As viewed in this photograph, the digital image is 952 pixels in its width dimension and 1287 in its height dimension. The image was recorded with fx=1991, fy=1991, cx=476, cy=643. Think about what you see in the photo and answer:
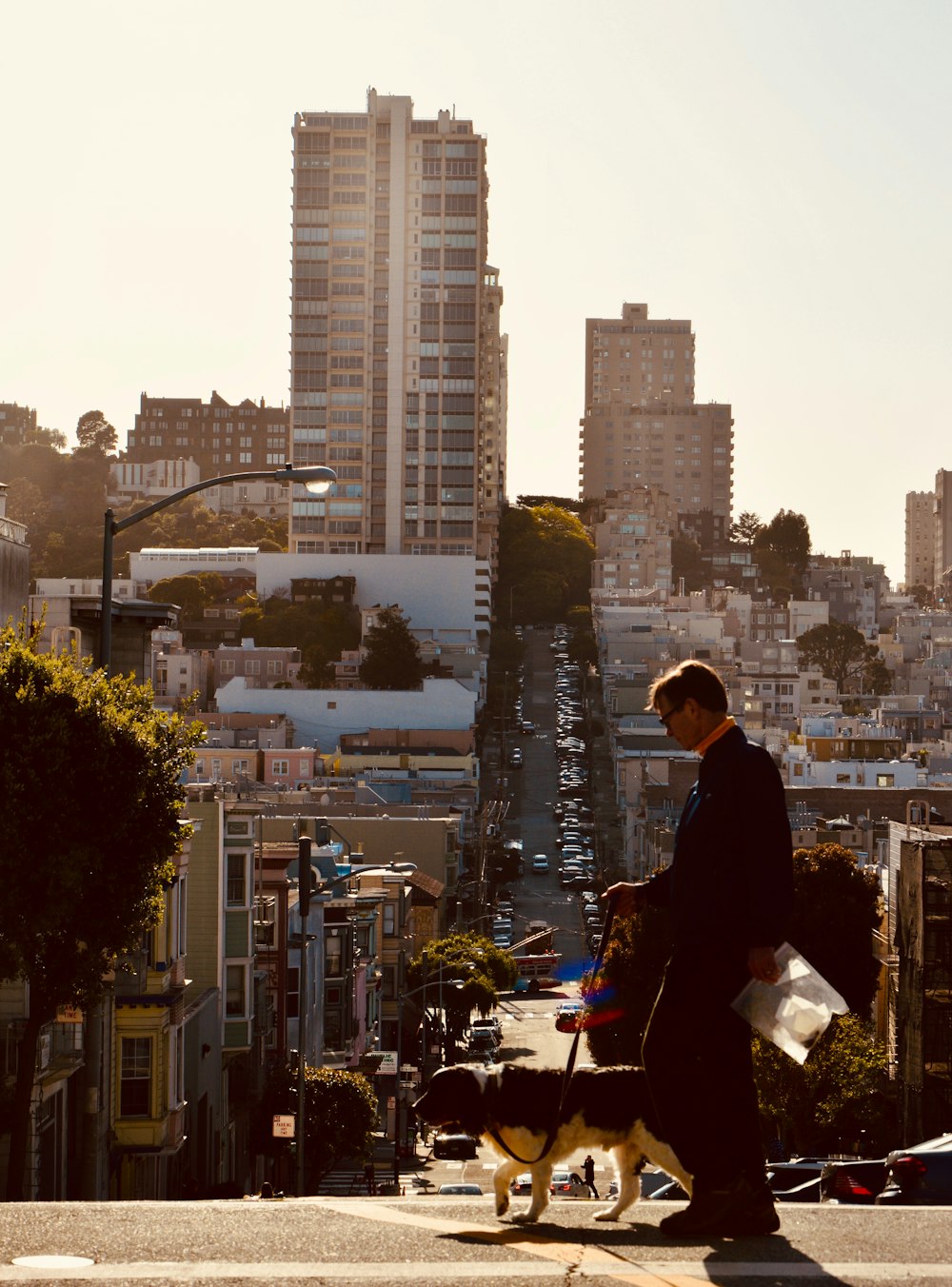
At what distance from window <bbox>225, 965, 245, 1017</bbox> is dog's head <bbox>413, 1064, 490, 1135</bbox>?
1239 inches

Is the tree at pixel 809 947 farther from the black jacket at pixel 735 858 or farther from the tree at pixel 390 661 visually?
the tree at pixel 390 661

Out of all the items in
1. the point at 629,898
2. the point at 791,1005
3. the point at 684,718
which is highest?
the point at 684,718

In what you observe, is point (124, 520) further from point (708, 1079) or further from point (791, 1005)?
point (791, 1005)

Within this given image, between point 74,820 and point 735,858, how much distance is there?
41.6 ft

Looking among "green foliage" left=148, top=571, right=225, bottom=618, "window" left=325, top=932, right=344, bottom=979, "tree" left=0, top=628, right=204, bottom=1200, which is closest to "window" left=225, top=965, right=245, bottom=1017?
"window" left=325, top=932, right=344, bottom=979

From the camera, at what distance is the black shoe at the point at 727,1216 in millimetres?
7629

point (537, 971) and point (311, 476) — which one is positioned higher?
point (311, 476)

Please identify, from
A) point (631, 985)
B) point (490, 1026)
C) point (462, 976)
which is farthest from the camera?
point (462, 976)

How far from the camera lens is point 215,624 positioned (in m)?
167

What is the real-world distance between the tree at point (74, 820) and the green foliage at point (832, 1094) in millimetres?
23535

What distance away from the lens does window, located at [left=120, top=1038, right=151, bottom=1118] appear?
32094 millimetres

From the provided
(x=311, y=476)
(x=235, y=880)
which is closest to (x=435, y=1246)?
(x=311, y=476)

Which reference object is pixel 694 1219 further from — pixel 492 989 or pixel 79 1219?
pixel 492 989

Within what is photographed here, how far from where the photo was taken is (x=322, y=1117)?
38812mm
